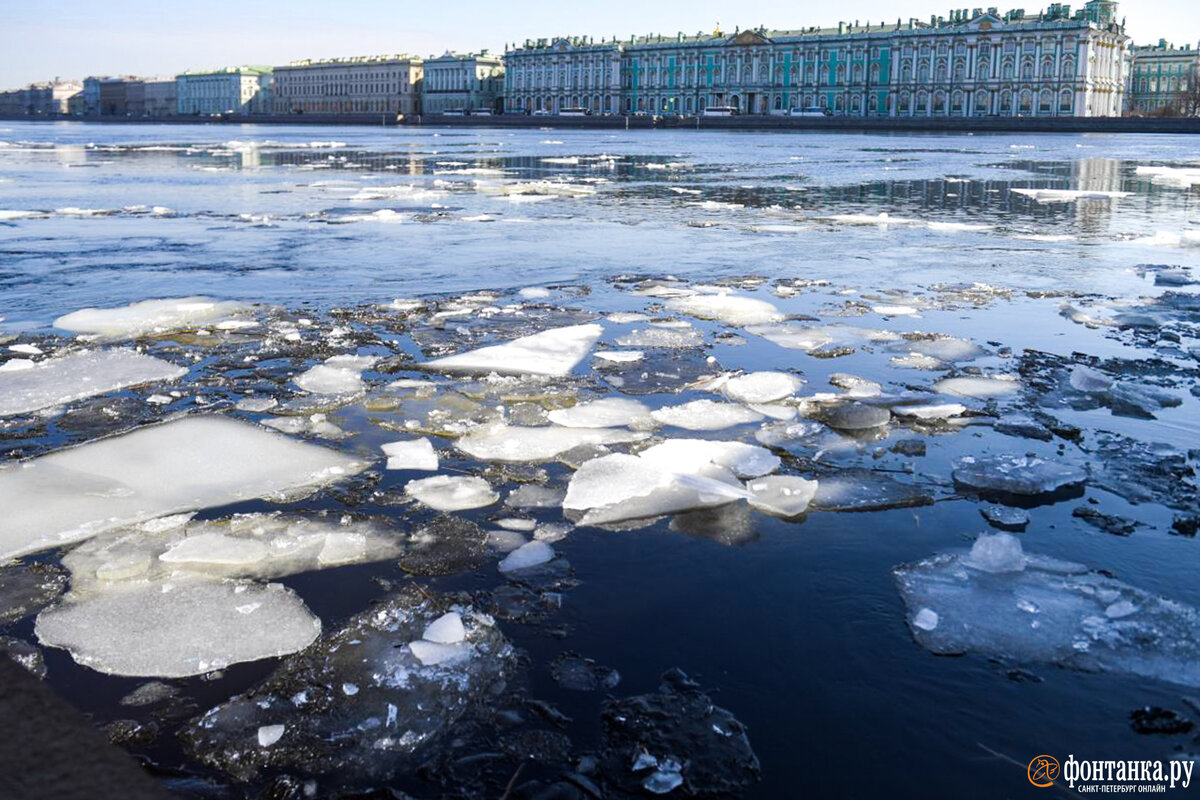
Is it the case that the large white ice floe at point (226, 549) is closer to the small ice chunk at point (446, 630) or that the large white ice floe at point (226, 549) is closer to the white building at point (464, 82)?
the small ice chunk at point (446, 630)

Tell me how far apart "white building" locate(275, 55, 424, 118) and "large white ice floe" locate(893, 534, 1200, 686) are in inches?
5364

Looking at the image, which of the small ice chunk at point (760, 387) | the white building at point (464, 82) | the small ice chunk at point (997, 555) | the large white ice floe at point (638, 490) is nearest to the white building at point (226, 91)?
the white building at point (464, 82)

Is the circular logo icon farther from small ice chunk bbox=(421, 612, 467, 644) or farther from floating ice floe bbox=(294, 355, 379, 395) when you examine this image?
floating ice floe bbox=(294, 355, 379, 395)

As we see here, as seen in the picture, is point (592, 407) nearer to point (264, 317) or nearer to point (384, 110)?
point (264, 317)

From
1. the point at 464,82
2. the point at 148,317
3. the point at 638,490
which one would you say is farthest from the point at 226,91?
the point at 638,490

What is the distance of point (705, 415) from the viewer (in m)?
3.77

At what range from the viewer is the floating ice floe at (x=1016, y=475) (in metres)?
3.00

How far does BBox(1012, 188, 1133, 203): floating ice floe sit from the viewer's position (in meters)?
14.0

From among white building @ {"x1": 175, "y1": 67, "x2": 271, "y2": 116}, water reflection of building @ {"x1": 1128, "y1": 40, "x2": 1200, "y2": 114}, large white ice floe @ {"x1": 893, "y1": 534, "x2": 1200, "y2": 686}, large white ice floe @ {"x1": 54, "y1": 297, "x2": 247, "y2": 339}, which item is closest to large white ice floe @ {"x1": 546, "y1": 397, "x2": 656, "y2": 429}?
large white ice floe @ {"x1": 893, "y1": 534, "x2": 1200, "y2": 686}

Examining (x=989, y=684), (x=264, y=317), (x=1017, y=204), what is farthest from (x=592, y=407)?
(x=1017, y=204)

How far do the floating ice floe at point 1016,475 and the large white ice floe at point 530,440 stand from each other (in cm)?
111

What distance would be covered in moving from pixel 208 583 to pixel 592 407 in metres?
1.80

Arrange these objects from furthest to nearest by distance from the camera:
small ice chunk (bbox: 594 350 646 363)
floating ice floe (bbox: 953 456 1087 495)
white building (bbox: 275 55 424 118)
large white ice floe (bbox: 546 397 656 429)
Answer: white building (bbox: 275 55 424 118), small ice chunk (bbox: 594 350 646 363), large white ice floe (bbox: 546 397 656 429), floating ice floe (bbox: 953 456 1087 495)

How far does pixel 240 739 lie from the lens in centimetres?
177
